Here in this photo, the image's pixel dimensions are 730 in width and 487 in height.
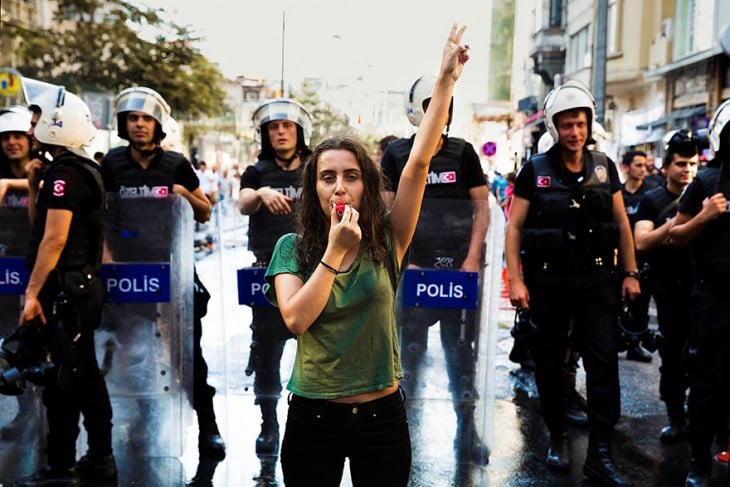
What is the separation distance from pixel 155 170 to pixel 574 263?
237 cm

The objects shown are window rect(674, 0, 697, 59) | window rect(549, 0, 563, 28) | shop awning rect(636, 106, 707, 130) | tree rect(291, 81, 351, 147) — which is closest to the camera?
shop awning rect(636, 106, 707, 130)

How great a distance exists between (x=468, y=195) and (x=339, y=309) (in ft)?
7.78

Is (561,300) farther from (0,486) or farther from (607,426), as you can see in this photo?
(0,486)

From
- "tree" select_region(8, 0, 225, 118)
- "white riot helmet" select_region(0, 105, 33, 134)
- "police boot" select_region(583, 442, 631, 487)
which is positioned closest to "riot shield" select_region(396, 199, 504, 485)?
"police boot" select_region(583, 442, 631, 487)

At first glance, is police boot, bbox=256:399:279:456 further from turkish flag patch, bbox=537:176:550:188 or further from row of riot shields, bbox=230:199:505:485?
turkish flag patch, bbox=537:176:550:188

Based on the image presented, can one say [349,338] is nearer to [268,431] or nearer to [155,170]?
[268,431]

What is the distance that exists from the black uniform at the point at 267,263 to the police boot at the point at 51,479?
1.04m

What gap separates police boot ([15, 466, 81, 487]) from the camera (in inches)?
172

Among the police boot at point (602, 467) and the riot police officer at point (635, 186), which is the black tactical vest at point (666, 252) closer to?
the police boot at point (602, 467)

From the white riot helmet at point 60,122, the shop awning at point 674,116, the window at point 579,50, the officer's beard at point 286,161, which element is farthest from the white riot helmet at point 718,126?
the window at point 579,50

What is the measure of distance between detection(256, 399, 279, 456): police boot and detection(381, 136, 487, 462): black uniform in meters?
0.77

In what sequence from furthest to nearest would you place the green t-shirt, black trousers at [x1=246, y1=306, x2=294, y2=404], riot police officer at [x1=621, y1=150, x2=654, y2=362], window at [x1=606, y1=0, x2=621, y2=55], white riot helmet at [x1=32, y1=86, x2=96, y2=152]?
window at [x1=606, y1=0, x2=621, y2=55]
riot police officer at [x1=621, y1=150, x2=654, y2=362]
black trousers at [x1=246, y1=306, x2=294, y2=404]
white riot helmet at [x1=32, y1=86, x2=96, y2=152]
the green t-shirt

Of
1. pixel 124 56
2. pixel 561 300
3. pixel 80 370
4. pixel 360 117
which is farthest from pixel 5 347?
pixel 360 117

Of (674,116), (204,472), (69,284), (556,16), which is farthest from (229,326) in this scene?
(556,16)
